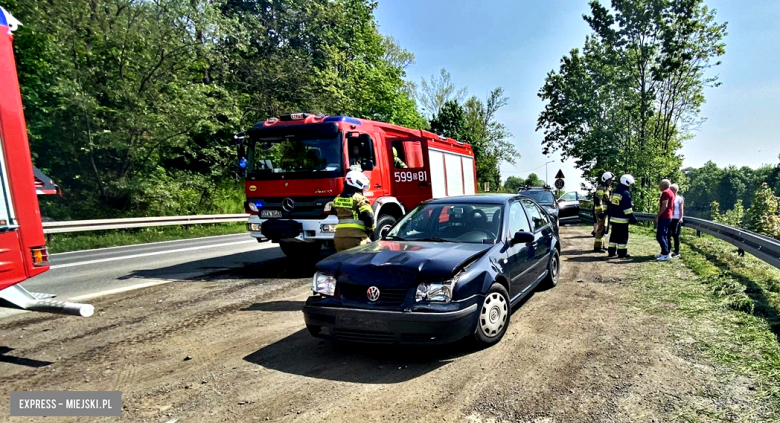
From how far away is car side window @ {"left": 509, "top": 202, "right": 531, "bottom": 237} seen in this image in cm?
533

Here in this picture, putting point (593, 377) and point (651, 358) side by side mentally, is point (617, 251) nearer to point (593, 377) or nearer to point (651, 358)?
point (651, 358)

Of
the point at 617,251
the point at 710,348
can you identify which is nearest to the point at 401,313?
the point at 710,348

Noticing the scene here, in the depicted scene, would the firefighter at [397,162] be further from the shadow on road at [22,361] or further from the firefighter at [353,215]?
the shadow on road at [22,361]

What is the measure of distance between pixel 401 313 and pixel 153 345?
2.76 meters

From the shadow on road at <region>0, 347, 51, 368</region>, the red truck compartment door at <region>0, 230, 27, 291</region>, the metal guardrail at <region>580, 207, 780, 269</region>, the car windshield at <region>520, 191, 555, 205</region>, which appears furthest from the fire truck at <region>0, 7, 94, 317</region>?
the car windshield at <region>520, 191, 555, 205</region>

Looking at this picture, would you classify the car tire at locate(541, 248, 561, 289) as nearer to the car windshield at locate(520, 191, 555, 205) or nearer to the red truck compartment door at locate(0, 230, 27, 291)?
the red truck compartment door at locate(0, 230, 27, 291)

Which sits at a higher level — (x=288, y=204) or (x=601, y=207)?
(x=288, y=204)

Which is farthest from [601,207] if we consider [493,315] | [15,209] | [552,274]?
[15,209]

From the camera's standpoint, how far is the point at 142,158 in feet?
56.6

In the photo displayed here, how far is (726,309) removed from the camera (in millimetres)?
5477

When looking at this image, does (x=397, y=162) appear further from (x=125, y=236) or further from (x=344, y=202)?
(x=125, y=236)

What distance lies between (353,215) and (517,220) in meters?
2.21

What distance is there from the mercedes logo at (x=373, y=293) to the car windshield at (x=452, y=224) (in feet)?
4.47

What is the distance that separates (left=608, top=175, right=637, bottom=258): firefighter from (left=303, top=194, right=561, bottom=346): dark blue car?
543 cm
